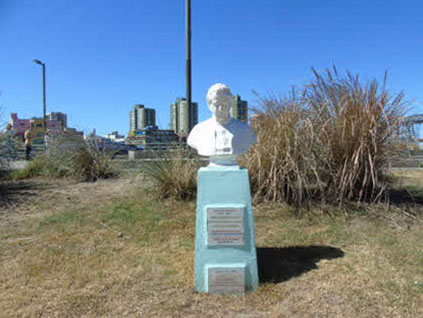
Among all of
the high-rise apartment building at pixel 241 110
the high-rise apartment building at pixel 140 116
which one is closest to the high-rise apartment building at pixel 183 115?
the high-rise apartment building at pixel 241 110

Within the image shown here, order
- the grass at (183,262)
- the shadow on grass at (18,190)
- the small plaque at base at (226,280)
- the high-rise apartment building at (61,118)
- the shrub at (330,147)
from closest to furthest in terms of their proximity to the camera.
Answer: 1. the grass at (183,262)
2. the small plaque at base at (226,280)
3. the shrub at (330,147)
4. the shadow on grass at (18,190)
5. the high-rise apartment building at (61,118)

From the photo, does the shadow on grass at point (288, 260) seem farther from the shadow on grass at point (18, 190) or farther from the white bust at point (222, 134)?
the shadow on grass at point (18, 190)

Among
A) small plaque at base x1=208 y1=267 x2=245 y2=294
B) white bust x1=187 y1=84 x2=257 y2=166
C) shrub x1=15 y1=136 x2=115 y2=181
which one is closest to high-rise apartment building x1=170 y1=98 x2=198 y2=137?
shrub x1=15 y1=136 x2=115 y2=181

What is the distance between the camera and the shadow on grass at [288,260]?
3330 mm

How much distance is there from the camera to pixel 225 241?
121 inches

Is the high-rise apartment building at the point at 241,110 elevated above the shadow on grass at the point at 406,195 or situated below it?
above

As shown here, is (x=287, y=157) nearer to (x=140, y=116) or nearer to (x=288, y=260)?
(x=288, y=260)

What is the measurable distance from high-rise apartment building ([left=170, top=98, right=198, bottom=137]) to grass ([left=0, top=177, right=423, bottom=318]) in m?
3.35

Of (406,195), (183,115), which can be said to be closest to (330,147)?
(406,195)

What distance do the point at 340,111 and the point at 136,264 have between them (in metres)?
3.70

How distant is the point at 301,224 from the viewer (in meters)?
4.66

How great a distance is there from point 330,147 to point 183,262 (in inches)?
115

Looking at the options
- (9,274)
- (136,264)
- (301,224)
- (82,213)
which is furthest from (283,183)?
(9,274)

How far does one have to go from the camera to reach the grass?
9.16 feet
